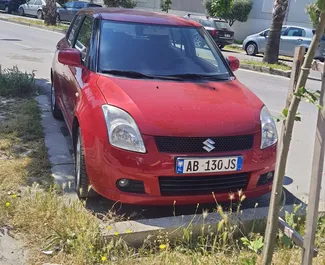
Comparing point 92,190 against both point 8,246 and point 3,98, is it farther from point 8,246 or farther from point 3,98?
point 3,98

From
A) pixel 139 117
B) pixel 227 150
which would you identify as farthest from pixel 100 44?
pixel 227 150

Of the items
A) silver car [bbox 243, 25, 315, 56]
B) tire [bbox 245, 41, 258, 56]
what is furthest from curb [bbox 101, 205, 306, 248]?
tire [bbox 245, 41, 258, 56]

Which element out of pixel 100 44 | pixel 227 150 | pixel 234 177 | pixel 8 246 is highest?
pixel 100 44

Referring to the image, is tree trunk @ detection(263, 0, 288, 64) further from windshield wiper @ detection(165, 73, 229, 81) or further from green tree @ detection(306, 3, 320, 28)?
green tree @ detection(306, 3, 320, 28)

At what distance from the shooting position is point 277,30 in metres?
14.7

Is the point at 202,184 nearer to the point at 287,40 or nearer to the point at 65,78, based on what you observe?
the point at 65,78

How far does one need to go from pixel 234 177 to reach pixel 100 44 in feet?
6.51

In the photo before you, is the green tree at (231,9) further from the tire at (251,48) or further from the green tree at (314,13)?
the green tree at (314,13)

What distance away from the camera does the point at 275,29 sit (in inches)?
580

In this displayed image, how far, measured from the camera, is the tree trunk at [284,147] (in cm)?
222

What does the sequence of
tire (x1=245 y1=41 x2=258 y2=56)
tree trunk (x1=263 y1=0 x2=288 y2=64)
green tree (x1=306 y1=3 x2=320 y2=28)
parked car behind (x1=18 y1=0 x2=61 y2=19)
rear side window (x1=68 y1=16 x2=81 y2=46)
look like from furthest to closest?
parked car behind (x1=18 y1=0 x2=61 y2=19) < tire (x1=245 y1=41 x2=258 y2=56) < tree trunk (x1=263 y1=0 x2=288 y2=64) < rear side window (x1=68 y1=16 x2=81 y2=46) < green tree (x1=306 y1=3 x2=320 y2=28)

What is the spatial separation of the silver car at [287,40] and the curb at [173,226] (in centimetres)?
1622

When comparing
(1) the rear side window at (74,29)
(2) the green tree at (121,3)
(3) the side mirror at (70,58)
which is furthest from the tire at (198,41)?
(2) the green tree at (121,3)

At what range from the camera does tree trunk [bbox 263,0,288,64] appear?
14.6 m
